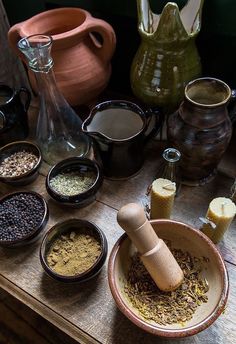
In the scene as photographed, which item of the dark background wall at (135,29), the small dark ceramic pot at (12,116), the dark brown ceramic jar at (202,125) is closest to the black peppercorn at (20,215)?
the small dark ceramic pot at (12,116)

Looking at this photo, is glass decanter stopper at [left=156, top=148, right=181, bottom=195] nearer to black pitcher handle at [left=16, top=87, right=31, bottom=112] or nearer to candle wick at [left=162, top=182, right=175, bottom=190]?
candle wick at [left=162, top=182, right=175, bottom=190]

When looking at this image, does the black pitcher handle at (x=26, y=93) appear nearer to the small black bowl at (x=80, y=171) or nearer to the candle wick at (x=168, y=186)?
the small black bowl at (x=80, y=171)

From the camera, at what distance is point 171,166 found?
0.79 metres

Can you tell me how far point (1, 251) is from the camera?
804mm

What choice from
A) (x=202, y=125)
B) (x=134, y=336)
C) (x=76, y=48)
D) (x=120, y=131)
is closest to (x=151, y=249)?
(x=134, y=336)

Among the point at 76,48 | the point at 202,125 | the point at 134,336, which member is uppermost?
the point at 76,48

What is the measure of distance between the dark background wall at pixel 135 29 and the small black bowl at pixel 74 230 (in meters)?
0.56

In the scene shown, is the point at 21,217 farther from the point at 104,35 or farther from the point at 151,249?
the point at 104,35

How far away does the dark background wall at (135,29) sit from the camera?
0.86 metres

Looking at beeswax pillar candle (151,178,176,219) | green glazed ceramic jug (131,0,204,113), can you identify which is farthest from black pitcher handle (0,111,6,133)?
beeswax pillar candle (151,178,176,219)

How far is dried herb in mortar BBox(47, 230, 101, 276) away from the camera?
2.36 feet

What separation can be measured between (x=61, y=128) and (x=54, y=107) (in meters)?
0.07

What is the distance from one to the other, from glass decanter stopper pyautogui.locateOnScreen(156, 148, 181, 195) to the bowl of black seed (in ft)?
0.94

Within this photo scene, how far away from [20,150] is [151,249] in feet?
1.66
